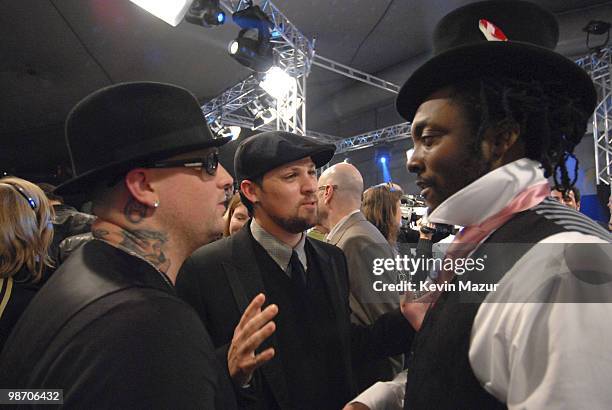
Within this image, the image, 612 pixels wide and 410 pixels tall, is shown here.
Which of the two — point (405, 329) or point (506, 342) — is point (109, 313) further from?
point (405, 329)

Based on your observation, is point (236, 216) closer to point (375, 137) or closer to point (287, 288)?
point (287, 288)

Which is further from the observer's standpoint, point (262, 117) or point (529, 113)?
point (262, 117)

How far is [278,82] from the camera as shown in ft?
20.3

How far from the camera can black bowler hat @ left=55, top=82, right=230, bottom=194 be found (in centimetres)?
105

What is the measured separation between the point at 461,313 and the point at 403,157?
10859mm

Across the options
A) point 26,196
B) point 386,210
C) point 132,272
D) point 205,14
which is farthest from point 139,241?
point 205,14

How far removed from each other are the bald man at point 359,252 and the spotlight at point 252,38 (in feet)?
9.51

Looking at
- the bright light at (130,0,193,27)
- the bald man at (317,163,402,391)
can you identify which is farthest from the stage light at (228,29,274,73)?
the bald man at (317,163,402,391)

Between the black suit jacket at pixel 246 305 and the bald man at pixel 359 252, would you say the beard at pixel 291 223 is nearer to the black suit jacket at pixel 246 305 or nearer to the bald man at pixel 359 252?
the black suit jacket at pixel 246 305

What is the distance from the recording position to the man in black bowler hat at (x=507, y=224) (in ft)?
2.40

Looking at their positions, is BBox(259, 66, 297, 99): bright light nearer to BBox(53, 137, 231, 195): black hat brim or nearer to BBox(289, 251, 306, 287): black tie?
BBox(289, 251, 306, 287): black tie

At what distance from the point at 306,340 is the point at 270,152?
0.85 m

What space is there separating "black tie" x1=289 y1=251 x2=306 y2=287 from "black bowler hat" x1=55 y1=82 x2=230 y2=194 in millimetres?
895

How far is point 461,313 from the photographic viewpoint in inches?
35.4
